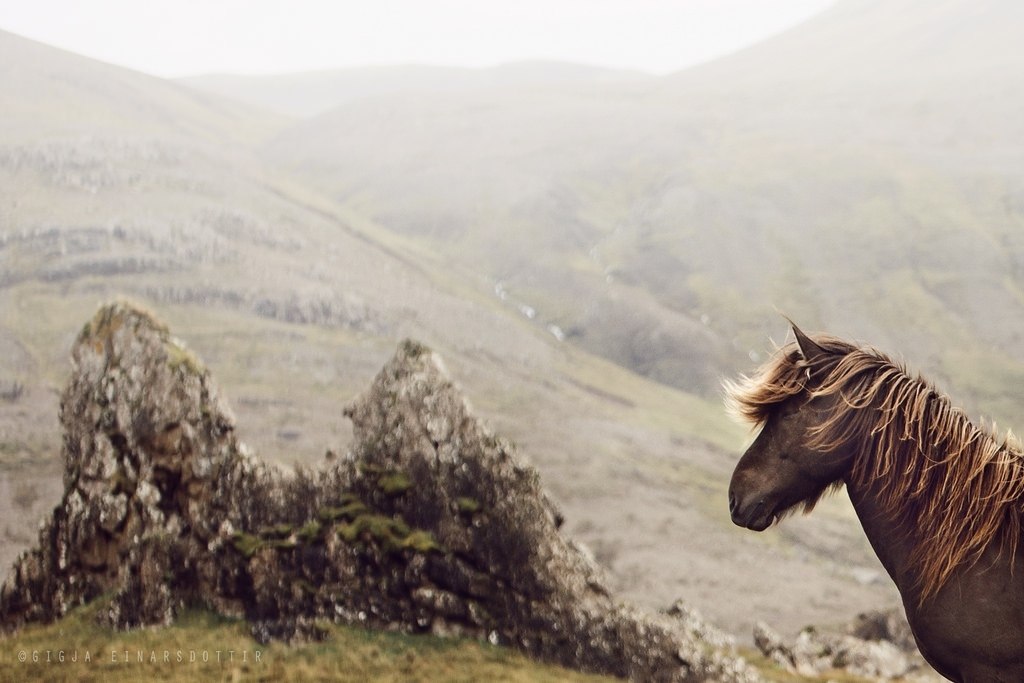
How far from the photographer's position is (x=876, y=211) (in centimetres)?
10625

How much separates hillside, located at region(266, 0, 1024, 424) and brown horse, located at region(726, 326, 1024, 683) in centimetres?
7270

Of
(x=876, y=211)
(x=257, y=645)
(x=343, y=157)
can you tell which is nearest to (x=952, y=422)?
(x=257, y=645)

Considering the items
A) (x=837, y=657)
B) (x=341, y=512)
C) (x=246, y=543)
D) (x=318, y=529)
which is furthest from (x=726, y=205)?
(x=246, y=543)

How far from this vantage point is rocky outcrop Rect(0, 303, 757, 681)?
15391mm

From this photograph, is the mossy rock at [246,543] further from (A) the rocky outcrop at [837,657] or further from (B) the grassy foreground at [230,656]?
(A) the rocky outcrop at [837,657]

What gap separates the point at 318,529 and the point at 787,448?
41.0 ft

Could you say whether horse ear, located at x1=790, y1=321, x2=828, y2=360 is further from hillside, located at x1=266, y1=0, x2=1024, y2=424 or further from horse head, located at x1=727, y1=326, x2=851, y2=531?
hillside, located at x1=266, y1=0, x2=1024, y2=424

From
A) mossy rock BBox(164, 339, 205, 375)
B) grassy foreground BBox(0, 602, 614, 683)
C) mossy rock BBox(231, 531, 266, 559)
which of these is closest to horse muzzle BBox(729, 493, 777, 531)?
grassy foreground BBox(0, 602, 614, 683)

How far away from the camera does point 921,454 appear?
216 inches

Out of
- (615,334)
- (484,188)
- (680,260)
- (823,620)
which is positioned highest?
(484,188)

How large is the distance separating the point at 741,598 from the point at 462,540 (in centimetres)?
2552

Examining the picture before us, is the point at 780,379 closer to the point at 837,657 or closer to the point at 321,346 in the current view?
the point at 837,657

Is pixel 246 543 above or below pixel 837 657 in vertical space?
above

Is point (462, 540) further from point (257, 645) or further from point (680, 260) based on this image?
point (680, 260)
